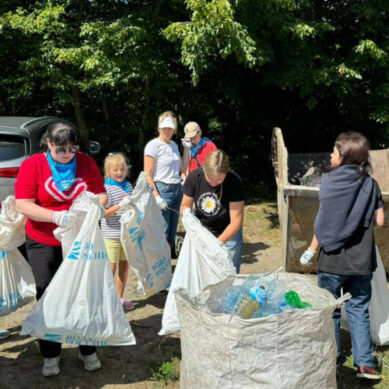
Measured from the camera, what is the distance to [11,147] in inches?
204

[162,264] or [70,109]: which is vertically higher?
[70,109]

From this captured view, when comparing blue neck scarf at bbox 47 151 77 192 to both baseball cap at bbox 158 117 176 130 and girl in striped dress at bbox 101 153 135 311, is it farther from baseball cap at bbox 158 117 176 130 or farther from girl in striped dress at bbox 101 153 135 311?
baseball cap at bbox 158 117 176 130

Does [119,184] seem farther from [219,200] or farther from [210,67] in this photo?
[210,67]

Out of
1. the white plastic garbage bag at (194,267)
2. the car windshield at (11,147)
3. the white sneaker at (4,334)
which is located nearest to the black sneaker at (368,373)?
the white plastic garbage bag at (194,267)

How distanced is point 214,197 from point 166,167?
149 centimetres

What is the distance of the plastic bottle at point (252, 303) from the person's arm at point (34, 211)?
1217mm

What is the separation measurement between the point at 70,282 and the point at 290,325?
1319mm

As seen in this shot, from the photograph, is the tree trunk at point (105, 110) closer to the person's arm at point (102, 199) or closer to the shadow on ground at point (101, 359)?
the shadow on ground at point (101, 359)

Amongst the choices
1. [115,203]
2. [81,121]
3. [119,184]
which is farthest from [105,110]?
[115,203]

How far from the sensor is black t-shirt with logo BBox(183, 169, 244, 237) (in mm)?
3391

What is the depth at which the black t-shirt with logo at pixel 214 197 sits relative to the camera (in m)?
3.39

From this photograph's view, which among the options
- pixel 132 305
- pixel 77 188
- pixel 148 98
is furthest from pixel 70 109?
pixel 77 188

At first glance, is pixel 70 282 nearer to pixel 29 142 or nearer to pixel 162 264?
pixel 162 264

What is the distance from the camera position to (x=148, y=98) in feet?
30.3
